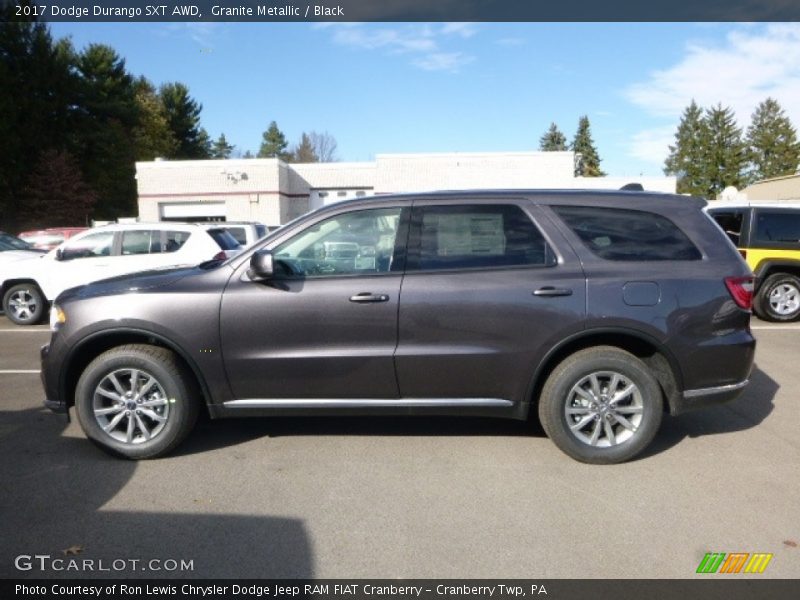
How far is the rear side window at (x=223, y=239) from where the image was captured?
10.0 metres

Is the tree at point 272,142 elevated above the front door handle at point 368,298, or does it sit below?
above

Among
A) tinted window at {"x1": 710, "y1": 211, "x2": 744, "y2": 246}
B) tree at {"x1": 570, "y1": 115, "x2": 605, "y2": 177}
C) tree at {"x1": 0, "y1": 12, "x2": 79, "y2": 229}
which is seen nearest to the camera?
tinted window at {"x1": 710, "y1": 211, "x2": 744, "y2": 246}

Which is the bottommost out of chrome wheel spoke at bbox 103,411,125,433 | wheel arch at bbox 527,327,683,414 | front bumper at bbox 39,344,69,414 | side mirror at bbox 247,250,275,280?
chrome wheel spoke at bbox 103,411,125,433

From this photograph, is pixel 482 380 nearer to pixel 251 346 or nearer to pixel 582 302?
pixel 582 302

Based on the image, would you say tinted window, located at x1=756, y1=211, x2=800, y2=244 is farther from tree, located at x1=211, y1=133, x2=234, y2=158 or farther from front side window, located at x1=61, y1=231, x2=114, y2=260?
tree, located at x1=211, y1=133, x2=234, y2=158

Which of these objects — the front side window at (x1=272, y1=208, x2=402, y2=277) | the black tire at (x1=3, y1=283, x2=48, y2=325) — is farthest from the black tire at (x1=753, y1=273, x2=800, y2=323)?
the black tire at (x1=3, y1=283, x2=48, y2=325)

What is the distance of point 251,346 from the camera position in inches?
162

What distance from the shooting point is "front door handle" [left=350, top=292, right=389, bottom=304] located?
13.3 feet

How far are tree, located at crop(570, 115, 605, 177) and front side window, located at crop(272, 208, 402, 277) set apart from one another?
265 feet

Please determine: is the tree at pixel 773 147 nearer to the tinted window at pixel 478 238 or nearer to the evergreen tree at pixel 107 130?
the evergreen tree at pixel 107 130

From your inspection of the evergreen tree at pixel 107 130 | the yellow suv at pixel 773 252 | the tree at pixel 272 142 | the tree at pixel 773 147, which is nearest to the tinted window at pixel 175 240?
the yellow suv at pixel 773 252

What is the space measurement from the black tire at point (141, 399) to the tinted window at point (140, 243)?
239 inches

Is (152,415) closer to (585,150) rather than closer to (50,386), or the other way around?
(50,386)

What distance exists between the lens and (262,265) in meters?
3.98
